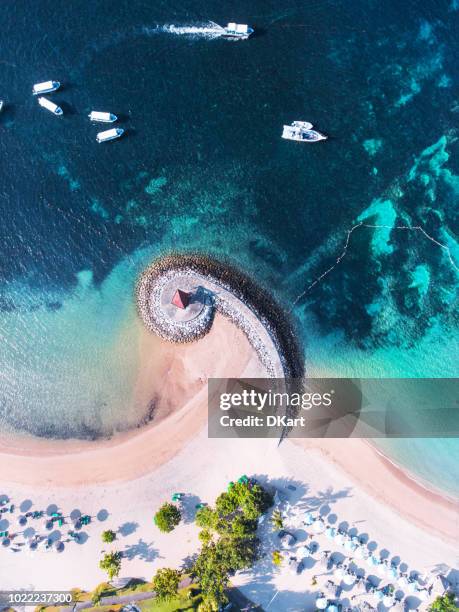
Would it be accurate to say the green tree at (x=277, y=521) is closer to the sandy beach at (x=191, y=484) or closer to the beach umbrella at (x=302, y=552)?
the sandy beach at (x=191, y=484)

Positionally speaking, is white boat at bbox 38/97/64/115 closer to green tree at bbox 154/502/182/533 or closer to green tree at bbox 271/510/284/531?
green tree at bbox 154/502/182/533

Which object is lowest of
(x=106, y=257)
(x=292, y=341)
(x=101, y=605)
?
(x=101, y=605)

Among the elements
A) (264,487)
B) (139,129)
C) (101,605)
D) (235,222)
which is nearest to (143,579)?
(101,605)

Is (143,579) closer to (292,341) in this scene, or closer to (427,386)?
(292,341)

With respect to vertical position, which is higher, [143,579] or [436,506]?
[436,506]

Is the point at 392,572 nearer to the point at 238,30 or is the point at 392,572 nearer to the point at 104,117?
the point at 104,117
